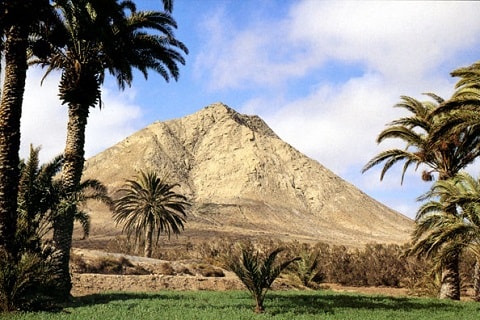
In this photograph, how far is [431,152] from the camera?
19.9 meters

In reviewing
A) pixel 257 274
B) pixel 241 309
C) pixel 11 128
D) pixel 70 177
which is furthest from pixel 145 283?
pixel 11 128

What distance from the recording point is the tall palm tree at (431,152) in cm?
1942

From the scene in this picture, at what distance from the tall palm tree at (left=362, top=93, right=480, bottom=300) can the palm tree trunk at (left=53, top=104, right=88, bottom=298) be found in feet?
38.1

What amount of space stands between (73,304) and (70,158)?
4.89 metres

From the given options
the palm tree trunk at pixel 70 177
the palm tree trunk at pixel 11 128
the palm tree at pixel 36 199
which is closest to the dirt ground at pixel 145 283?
the palm tree trunk at pixel 70 177

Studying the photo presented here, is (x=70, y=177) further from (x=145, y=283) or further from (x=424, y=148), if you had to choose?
(x=424, y=148)

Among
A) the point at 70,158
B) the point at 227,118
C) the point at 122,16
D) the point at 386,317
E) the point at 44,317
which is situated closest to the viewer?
the point at 44,317

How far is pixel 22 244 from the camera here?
14891 millimetres

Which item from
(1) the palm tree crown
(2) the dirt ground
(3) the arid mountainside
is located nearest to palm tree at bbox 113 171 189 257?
(2) the dirt ground

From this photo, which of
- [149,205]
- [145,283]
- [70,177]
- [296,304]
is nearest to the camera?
[296,304]

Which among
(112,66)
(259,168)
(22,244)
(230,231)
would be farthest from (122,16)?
(259,168)

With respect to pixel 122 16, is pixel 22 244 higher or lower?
lower

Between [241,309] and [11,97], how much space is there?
8.75 metres

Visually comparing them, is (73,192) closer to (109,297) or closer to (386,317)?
(109,297)
